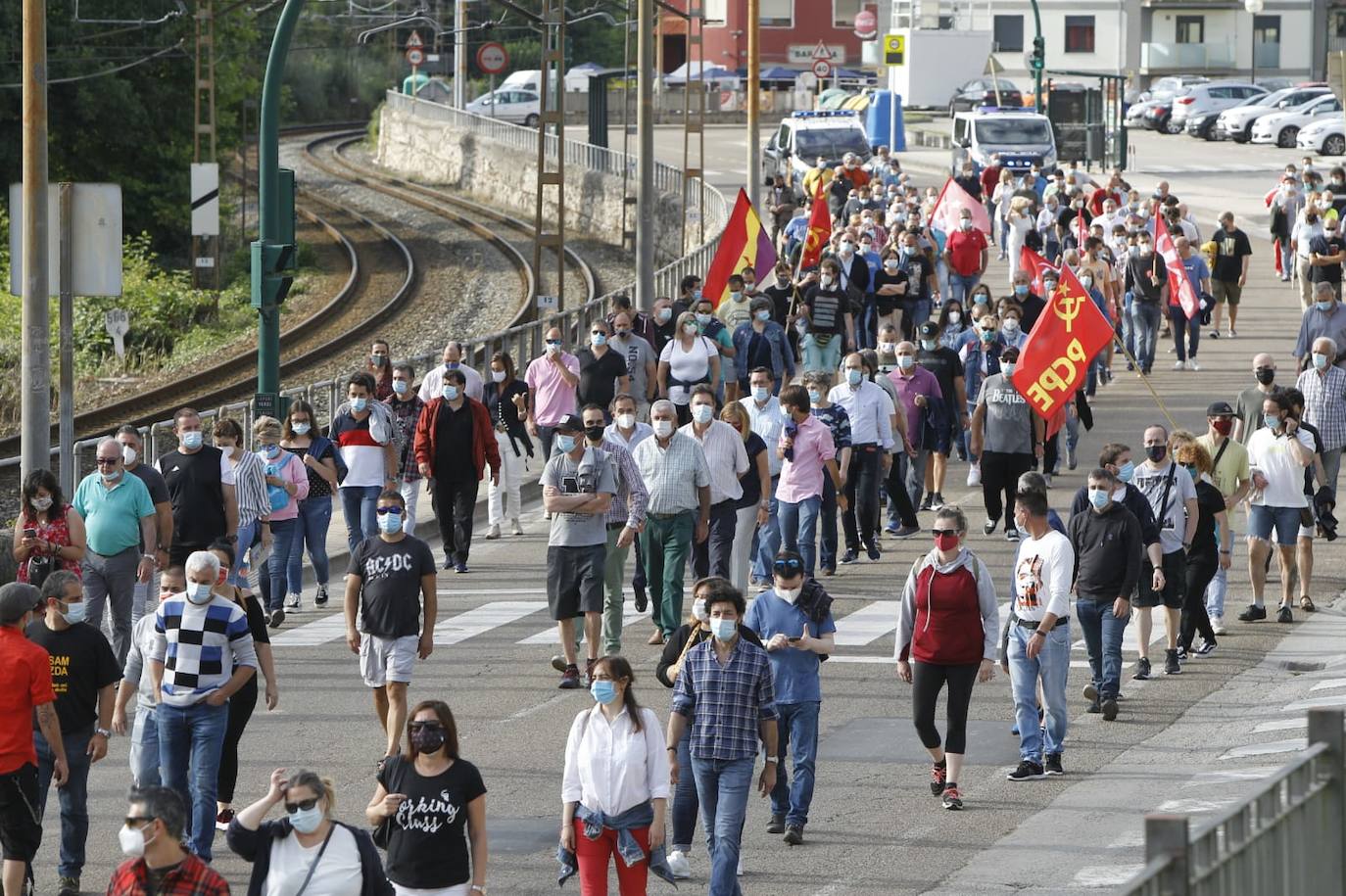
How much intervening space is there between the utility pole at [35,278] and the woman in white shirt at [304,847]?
798cm

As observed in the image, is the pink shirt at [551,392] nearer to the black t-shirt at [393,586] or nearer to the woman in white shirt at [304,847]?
the black t-shirt at [393,586]

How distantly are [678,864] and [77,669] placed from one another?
2.93 meters

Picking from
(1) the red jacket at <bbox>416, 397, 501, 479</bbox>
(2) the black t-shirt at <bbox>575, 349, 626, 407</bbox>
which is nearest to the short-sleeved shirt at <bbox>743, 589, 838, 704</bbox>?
(1) the red jacket at <bbox>416, 397, 501, 479</bbox>

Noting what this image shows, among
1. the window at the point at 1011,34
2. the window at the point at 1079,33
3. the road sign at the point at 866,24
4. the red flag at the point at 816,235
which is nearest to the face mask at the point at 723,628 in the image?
the red flag at the point at 816,235

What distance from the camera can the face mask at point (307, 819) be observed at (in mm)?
8242

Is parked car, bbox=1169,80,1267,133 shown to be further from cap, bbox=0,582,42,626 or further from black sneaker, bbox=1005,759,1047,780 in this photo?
cap, bbox=0,582,42,626

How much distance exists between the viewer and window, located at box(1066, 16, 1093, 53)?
9700 centimetres

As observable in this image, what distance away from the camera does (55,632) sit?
1110cm

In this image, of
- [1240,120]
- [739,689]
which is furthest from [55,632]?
[1240,120]

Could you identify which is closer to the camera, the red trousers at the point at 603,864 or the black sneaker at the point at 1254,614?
the red trousers at the point at 603,864

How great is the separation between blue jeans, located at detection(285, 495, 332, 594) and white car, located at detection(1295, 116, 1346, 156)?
163 ft

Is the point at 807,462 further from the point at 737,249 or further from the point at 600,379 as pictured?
the point at 737,249

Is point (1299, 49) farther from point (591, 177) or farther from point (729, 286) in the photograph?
point (729, 286)

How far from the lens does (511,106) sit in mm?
81625
